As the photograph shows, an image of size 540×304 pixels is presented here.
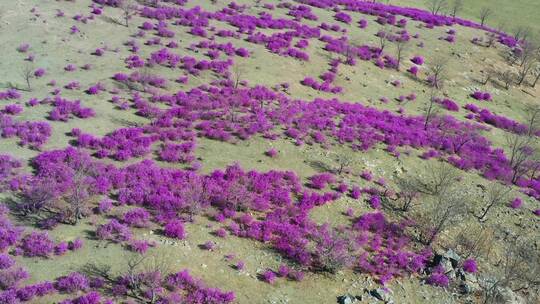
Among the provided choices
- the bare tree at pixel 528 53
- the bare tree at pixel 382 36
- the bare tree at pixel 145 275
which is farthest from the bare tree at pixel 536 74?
the bare tree at pixel 145 275

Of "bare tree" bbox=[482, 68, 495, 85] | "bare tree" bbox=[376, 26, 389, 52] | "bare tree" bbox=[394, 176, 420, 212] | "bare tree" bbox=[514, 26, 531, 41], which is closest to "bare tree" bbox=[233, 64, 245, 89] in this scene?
"bare tree" bbox=[394, 176, 420, 212]

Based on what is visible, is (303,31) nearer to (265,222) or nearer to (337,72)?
(337,72)

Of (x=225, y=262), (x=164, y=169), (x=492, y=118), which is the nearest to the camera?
(x=225, y=262)

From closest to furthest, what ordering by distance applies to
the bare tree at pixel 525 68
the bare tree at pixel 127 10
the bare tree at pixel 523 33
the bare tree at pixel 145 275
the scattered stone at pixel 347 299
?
the bare tree at pixel 145 275
the scattered stone at pixel 347 299
the bare tree at pixel 127 10
the bare tree at pixel 525 68
the bare tree at pixel 523 33

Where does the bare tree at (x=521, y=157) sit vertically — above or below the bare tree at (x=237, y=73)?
below

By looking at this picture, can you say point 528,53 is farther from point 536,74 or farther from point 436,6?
point 436,6

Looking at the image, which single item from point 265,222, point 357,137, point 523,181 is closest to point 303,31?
point 357,137

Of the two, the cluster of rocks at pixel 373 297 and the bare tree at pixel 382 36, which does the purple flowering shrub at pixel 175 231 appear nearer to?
the cluster of rocks at pixel 373 297
